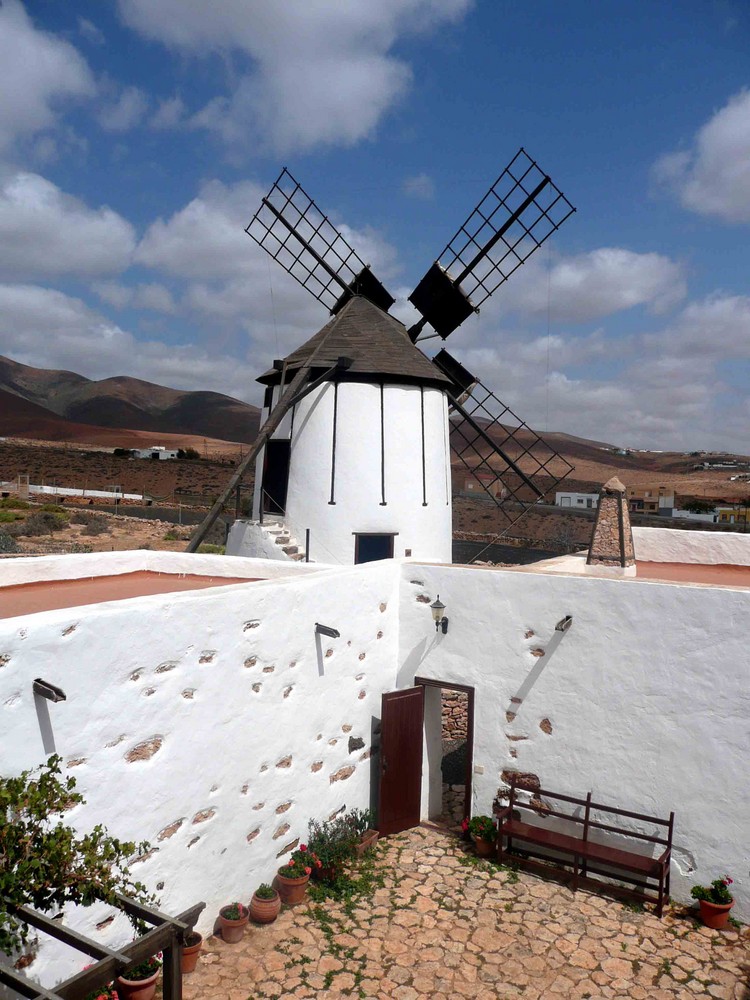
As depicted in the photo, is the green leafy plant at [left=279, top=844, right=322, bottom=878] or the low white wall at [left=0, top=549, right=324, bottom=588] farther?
the low white wall at [left=0, top=549, right=324, bottom=588]

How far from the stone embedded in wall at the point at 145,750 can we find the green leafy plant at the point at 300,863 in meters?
2.13

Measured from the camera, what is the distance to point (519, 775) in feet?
23.7

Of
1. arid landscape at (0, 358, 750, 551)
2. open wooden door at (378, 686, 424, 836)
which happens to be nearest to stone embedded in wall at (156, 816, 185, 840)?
open wooden door at (378, 686, 424, 836)

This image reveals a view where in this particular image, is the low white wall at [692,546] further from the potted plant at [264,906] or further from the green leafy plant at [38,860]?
the green leafy plant at [38,860]

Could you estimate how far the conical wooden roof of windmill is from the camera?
471 inches

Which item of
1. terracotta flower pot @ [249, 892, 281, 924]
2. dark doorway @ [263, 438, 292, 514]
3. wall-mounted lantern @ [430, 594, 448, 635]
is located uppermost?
dark doorway @ [263, 438, 292, 514]

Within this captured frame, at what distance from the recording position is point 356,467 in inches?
463

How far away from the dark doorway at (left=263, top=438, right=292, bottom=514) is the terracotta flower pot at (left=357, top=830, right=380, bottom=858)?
6.10 metres

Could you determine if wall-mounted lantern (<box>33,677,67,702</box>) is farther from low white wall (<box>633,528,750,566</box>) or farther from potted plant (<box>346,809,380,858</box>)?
low white wall (<box>633,528,750,566</box>)

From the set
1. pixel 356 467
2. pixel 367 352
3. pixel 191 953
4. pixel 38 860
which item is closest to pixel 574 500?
pixel 367 352

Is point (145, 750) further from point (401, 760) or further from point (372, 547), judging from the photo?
point (372, 547)

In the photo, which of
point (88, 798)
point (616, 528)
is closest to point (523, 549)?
point (616, 528)

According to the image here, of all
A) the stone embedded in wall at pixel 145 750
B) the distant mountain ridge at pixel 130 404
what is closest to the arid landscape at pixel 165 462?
the distant mountain ridge at pixel 130 404

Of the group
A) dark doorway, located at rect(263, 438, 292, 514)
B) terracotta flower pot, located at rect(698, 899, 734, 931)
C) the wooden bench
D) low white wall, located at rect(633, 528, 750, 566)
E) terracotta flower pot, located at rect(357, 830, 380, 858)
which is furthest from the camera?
dark doorway, located at rect(263, 438, 292, 514)
